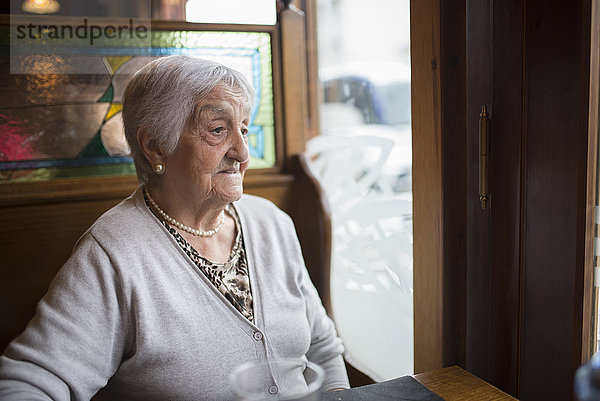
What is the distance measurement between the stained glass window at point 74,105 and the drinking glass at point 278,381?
0.88 m

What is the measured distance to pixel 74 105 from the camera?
56.4 inches

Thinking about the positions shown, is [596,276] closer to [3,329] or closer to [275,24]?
[275,24]

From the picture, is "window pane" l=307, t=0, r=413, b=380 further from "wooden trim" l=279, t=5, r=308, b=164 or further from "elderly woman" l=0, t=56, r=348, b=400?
"elderly woman" l=0, t=56, r=348, b=400

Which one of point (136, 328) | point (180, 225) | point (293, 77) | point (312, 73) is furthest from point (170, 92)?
point (312, 73)

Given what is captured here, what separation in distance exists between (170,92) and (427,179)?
2.14 ft

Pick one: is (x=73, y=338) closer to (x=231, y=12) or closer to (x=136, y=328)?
(x=136, y=328)

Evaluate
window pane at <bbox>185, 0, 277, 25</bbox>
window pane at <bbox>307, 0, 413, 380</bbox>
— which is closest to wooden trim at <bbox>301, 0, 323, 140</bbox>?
window pane at <bbox>307, 0, 413, 380</bbox>

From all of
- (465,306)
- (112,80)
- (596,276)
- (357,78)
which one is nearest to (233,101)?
(112,80)

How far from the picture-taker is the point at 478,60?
1.22 m

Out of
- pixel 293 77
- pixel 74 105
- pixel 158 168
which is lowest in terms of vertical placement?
pixel 158 168

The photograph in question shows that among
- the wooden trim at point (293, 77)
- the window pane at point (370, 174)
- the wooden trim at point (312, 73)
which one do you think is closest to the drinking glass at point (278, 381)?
the window pane at point (370, 174)

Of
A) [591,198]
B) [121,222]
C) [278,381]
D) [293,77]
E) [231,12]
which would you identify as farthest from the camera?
[293,77]

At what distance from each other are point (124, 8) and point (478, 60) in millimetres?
950

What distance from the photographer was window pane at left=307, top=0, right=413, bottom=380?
1.76 meters
